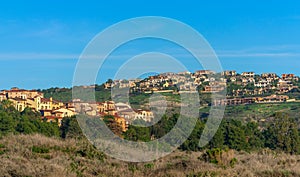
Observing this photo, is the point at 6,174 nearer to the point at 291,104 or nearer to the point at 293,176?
the point at 293,176

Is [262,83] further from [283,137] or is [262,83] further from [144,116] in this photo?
[144,116]

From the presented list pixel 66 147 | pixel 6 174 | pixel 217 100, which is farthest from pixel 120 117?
pixel 6 174

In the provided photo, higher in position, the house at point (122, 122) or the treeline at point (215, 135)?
the house at point (122, 122)

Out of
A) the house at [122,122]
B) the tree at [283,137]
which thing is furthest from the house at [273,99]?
the house at [122,122]

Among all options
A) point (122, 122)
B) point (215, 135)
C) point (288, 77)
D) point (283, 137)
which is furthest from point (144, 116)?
point (288, 77)

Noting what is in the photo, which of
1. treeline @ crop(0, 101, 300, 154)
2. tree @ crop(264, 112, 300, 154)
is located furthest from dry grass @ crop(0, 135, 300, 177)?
tree @ crop(264, 112, 300, 154)

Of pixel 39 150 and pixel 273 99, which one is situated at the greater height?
pixel 273 99

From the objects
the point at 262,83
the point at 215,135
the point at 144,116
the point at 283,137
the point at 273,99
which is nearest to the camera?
the point at 215,135

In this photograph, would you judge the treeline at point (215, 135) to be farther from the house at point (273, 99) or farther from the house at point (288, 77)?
the house at point (288, 77)
